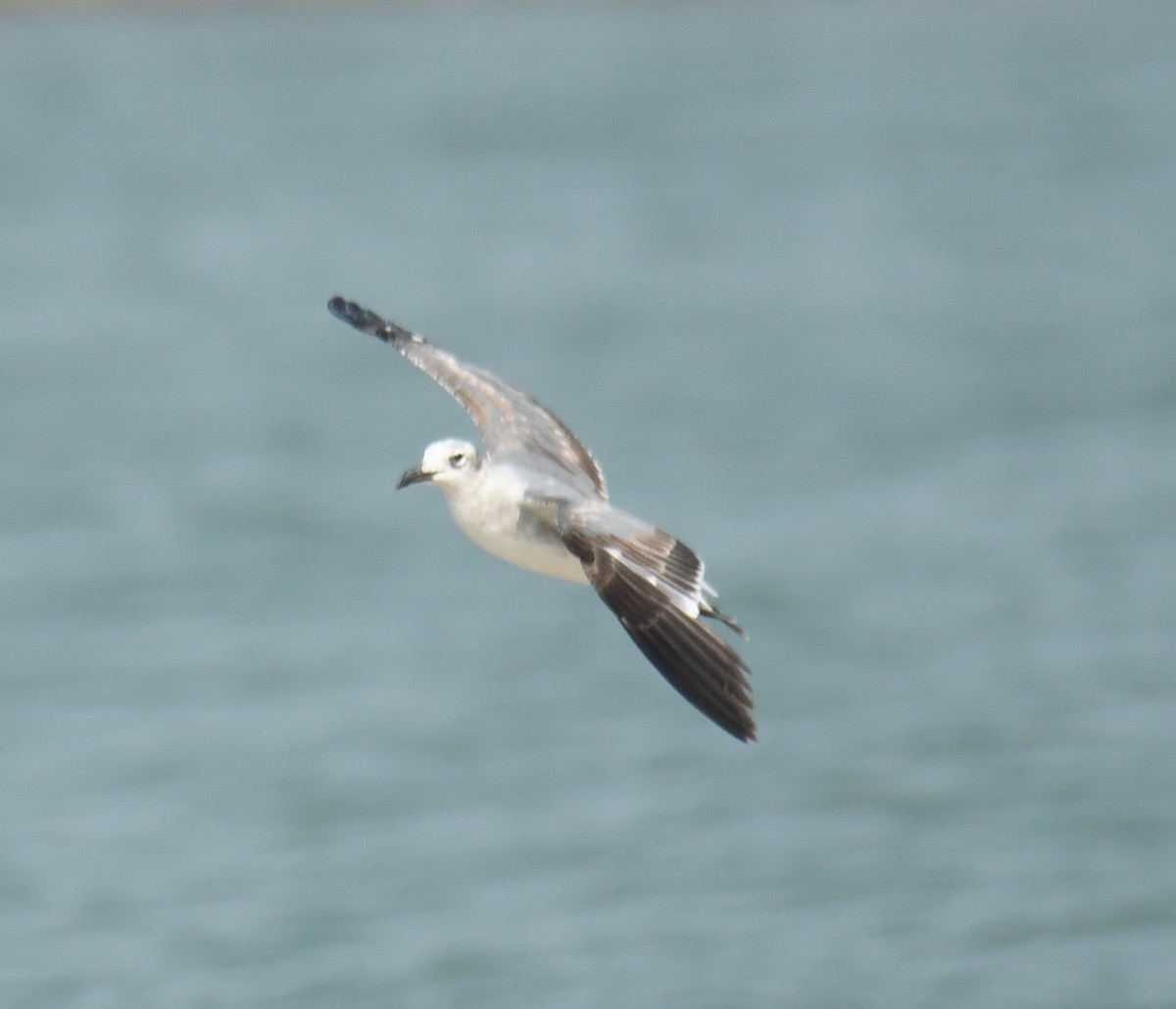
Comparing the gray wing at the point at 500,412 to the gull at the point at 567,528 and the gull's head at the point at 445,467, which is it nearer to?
the gull at the point at 567,528

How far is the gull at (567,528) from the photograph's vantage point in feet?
29.4

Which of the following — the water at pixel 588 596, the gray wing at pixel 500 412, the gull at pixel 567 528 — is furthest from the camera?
the water at pixel 588 596

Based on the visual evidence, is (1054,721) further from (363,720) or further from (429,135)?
(429,135)

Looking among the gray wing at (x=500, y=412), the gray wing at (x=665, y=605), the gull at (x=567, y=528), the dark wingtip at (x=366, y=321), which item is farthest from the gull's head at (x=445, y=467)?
the dark wingtip at (x=366, y=321)

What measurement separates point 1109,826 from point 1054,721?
1.91 metres

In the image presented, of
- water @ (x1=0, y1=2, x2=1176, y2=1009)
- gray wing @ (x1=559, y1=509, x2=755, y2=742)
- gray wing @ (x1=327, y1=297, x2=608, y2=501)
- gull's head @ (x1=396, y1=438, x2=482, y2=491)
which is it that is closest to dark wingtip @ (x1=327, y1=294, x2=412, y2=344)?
gray wing @ (x1=327, y1=297, x2=608, y2=501)

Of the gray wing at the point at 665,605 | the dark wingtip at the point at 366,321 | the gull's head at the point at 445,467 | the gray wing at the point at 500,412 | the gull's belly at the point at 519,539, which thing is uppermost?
the dark wingtip at the point at 366,321

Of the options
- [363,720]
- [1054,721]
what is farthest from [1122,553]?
[363,720]

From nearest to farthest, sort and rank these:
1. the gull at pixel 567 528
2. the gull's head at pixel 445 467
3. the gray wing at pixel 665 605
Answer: the gray wing at pixel 665 605 → the gull at pixel 567 528 → the gull's head at pixel 445 467

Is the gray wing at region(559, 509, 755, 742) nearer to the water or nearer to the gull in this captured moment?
the gull

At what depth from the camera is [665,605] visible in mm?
9188

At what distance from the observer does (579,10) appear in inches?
2623

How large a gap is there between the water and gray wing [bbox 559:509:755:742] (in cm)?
594

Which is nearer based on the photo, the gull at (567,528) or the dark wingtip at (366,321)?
Answer: the gull at (567,528)
